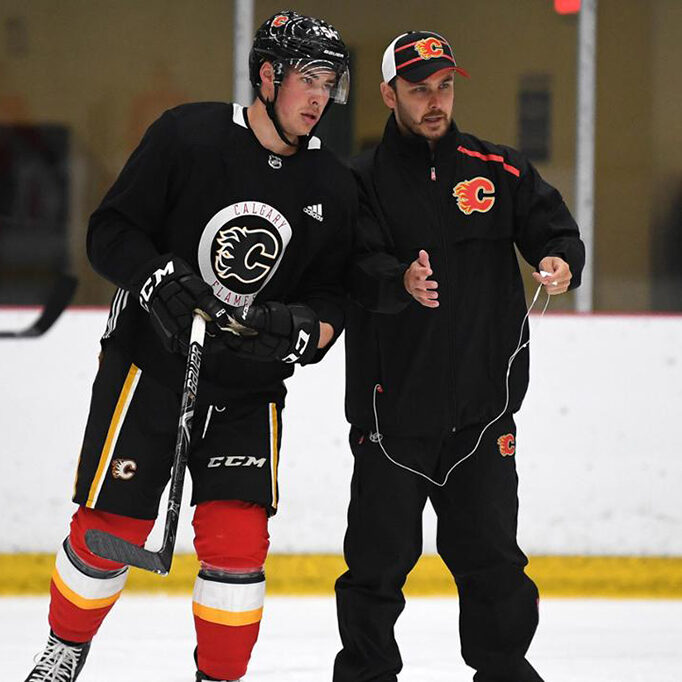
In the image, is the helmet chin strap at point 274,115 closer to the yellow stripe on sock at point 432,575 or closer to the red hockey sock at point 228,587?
the red hockey sock at point 228,587

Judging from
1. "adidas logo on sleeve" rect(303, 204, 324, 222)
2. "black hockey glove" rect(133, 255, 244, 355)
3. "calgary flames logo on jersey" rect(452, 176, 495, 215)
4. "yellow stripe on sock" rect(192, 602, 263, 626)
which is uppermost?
"calgary flames logo on jersey" rect(452, 176, 495, 215)

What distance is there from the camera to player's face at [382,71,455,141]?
2320mm

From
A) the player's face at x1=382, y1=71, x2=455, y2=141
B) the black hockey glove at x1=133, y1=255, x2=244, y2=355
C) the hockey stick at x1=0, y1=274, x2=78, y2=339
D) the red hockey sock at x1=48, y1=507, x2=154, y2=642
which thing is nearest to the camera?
the black hockey glove at x1=133, y1=255, x2=244, y2=355

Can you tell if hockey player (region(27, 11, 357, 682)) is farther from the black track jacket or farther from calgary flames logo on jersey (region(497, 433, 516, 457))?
calgary flames logo on jersey (region(497, 433, 516, 457))

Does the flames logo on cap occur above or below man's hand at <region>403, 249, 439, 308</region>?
above

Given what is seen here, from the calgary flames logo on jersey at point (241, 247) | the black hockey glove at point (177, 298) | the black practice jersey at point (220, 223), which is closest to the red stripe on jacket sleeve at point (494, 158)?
the black practice jersey at point (220, 223)

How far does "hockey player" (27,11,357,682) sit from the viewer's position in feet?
7.11

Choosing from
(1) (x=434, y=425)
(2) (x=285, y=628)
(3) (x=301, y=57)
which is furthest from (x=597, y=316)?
(3) (x=301, y=57)

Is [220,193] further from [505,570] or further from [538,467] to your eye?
[538,467]

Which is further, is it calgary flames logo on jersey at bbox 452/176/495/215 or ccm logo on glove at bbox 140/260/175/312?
calgary flames logo on jersey at bbox 452/176/495/215

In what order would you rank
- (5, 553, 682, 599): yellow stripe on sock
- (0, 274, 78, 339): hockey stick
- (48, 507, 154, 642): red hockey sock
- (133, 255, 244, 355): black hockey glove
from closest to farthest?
1. (133, 255, 244, 355): black hockey glove
2. (48, 507, 154, 642): red hockey sock
3. (0, 274, 78, 339): hockey stick
4. (5, 553, 682, 599): yellow stripe on sock

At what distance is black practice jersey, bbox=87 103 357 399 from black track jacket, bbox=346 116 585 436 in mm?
118

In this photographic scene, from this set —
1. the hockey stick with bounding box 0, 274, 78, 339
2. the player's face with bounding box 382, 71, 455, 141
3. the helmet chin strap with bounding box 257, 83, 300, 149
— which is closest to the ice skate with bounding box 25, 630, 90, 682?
the hockey stick with bounding box 0, 274, 78, 339

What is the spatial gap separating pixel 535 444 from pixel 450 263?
135 centimetres
